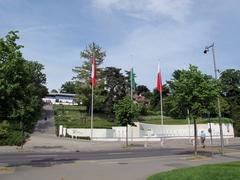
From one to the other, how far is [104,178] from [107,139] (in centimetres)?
3378

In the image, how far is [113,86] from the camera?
2849 inches

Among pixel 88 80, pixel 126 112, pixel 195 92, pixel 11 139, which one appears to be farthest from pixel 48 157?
pixel 88 80

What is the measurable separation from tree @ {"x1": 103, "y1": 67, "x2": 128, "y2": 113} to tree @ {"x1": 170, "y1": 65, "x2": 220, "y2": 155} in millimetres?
45905

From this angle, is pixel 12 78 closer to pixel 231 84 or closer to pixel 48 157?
pixel 48 157

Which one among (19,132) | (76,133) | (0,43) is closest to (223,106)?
(76,133)

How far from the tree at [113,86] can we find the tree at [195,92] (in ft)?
151

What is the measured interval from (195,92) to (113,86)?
4788 cm

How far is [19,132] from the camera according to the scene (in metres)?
41.1

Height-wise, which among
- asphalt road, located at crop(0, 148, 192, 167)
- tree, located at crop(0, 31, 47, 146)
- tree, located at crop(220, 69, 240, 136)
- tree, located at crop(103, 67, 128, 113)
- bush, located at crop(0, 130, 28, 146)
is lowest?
asphalt road, located at crop(0, 148, 192, 167)

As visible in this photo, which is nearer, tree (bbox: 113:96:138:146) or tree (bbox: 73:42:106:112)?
tree (bbox: 113:96:138:146)

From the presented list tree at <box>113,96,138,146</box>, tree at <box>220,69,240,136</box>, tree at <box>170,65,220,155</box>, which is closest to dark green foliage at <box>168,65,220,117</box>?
tree at <box>170,65,220,155</box>

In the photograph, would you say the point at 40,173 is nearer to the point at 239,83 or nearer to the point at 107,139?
the point at 107,139

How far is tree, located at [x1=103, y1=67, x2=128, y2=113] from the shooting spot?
235 feet

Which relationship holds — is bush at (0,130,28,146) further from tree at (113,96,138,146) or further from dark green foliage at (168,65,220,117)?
dark green foliage at (168,65,220,117)
